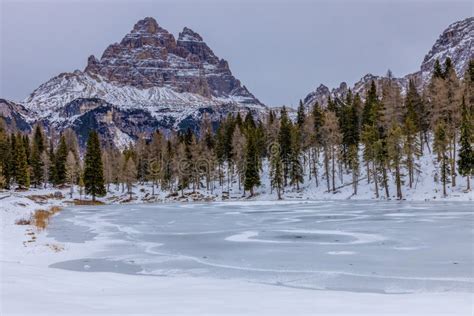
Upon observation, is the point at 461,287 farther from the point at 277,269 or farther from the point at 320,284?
the point at 277,269

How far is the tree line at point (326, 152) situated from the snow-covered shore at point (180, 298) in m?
51.1

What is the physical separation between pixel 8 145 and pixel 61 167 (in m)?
12.3

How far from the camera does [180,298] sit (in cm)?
702

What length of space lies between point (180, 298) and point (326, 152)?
63.6 meters

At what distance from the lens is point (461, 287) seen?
8484mm

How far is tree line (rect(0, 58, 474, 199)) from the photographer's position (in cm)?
5812

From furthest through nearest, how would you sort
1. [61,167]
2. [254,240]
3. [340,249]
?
[61,167] → [254,240] → [340,249]

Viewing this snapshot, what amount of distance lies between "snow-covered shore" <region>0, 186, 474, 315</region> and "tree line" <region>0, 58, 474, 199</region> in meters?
51.1

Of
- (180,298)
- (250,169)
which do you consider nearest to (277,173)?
(250,169)

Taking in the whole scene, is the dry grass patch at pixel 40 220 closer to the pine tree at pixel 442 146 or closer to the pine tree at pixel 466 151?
the pine tree at pixel 442 146

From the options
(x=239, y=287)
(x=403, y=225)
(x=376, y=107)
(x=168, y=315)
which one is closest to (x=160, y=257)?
(x=239, y=287)

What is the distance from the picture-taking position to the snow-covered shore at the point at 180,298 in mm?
5812

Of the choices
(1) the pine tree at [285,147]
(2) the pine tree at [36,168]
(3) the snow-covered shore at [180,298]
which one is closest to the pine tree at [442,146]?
(1) the pine tree at [285,147]

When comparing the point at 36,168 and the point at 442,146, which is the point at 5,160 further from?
the point at 442,146
